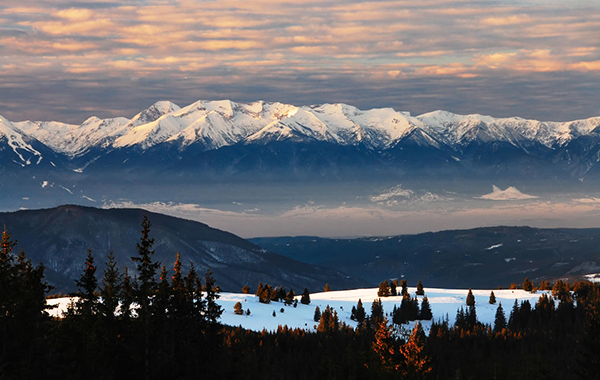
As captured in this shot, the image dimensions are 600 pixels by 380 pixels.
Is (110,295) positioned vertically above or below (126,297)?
above

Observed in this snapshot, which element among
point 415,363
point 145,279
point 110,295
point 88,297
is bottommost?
point 415,363

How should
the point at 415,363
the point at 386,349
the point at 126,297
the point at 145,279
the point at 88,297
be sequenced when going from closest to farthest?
the point at 145,279, the point at 126,297, the point at 88,297, the point at 415,363, the point at 386,349

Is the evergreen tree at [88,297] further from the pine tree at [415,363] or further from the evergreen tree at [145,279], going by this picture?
the pine tree at [415,363]

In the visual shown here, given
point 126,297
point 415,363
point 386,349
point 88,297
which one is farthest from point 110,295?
point 386,349

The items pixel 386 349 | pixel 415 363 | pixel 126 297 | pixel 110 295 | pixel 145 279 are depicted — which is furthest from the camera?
pixel 386 349

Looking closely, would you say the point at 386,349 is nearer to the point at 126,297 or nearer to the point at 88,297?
the point at 126,297

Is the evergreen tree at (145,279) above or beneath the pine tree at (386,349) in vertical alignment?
above

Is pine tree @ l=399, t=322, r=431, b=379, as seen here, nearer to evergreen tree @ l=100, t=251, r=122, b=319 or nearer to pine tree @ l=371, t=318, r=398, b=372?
pine tree @ l=371, t=318, r=398, b=372

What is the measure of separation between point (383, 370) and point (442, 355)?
115570 mm

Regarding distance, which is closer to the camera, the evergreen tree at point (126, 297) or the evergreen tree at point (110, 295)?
the evergreen tree at point (126, 297)

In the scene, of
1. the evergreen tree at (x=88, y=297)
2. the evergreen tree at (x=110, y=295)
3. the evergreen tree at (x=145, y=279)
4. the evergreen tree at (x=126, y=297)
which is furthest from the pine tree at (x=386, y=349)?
the evergreen tree at (x=88, y=297)

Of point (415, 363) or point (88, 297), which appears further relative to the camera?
point (415, 363)

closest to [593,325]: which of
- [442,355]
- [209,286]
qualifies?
[209,286]

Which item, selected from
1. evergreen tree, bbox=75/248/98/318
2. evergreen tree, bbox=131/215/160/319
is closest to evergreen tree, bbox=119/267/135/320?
evergreen tree, bbox=131/215/160/319
